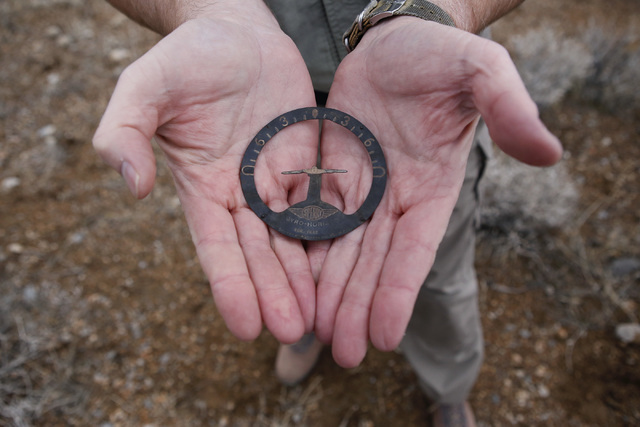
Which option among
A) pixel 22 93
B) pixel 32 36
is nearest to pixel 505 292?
pixel 22 93

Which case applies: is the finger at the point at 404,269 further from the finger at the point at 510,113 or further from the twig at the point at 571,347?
the twig at the point at 571,347

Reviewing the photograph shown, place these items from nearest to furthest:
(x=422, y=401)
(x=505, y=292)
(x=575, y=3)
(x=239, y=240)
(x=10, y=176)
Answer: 1. (x=239, y=240)
2. (x=422, y=401)
3. (x=505, y=292)
4. (x=10, y=176)
5. (x=575, y=3)

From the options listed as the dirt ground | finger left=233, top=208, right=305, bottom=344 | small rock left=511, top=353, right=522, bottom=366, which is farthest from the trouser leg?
finger left=233, top=208, right=305, bottom=344

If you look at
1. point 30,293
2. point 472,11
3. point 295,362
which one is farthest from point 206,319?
point 472,11

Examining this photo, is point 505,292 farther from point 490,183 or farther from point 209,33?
point 209,33

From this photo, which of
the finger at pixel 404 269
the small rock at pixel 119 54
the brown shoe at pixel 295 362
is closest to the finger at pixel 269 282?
the finger at pixel 404 269
